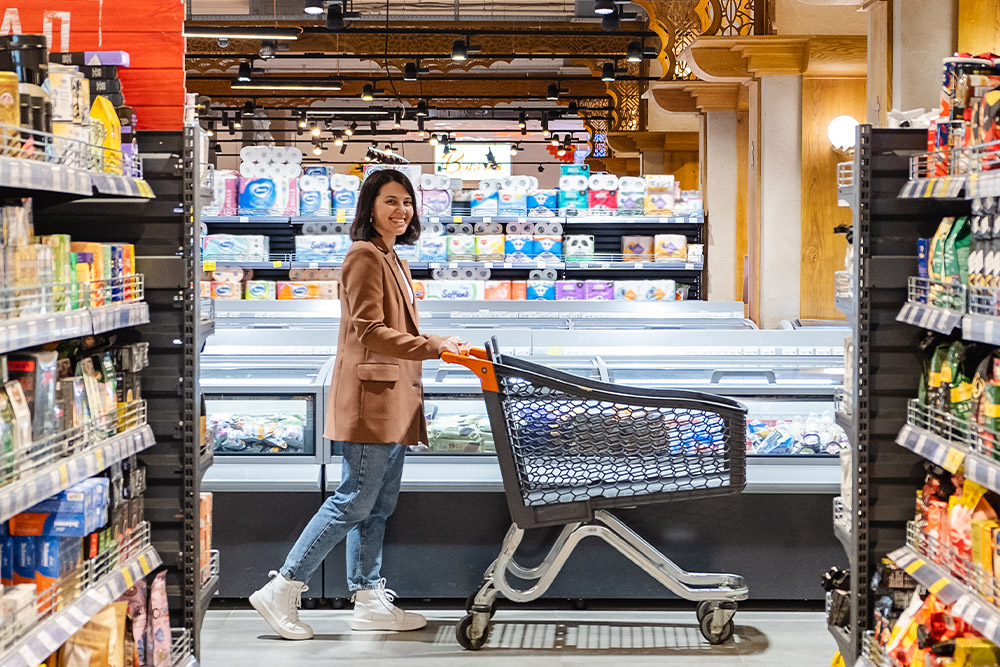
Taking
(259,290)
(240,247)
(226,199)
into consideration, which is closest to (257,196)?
(226,199)

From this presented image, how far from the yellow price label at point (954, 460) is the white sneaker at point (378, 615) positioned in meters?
2.26

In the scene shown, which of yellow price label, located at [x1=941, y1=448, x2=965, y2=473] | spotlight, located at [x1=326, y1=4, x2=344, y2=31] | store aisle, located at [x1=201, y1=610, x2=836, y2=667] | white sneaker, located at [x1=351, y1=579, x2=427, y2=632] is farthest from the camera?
spotlight, located at [x1=326, y1=4, x2=344, y2=31]

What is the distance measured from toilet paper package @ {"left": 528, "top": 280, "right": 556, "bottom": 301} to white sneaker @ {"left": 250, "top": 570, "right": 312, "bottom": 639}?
18.2 ft

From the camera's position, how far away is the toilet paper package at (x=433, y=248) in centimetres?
934

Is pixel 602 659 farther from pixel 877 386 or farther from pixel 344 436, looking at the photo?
pixel 877 386

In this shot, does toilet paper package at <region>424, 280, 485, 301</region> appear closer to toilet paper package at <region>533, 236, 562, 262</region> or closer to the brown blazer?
toilet paper package at <region>533, 236, 562, 262</region>

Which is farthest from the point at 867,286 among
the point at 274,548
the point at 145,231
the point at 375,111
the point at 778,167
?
the point at 375,111

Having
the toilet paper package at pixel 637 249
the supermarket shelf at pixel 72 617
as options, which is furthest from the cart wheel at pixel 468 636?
the toilet paper package at pixel 637 249

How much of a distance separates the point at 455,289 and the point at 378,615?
5.31m

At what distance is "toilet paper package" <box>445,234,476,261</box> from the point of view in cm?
938

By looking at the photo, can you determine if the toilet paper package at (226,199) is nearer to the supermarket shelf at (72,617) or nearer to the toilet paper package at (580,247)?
the toilet paper package at (580,247)

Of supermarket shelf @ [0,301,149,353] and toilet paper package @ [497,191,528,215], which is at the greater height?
toilet paper package @ [497,191,528,215]

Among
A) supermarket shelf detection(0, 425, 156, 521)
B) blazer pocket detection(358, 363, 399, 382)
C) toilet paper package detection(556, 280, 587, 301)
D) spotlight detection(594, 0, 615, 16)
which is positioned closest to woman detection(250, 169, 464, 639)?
blazer pocket detection(358, 363, 399, 382)

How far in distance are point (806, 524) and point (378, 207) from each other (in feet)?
6.84
